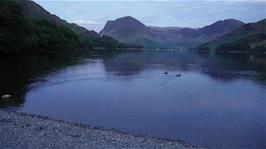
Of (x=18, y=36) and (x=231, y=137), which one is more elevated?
(x=18, y=36)

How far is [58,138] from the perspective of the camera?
76.6 feet

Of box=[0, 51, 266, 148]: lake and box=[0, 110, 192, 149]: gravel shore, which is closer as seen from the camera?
box=[0, 110, 192, 149]: gravel shore

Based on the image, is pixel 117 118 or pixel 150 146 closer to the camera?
pixel 150 146

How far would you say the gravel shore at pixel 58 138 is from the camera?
21609mm

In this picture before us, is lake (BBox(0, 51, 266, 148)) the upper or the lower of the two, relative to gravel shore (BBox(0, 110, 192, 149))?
lower

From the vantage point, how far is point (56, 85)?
58.1 metres

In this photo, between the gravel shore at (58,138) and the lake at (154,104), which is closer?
the gravel shore at (58,138)

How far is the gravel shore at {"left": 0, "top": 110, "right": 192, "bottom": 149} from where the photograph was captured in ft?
70.9

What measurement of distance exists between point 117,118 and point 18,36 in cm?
7638

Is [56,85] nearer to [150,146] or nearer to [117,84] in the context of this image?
[117,84]

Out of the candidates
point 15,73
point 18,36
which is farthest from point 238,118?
point 18,36

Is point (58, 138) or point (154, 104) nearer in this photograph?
point (58, 138)

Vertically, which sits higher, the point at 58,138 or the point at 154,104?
the point at 58,138

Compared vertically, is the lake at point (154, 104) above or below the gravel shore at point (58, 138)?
below
